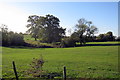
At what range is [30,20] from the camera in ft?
286

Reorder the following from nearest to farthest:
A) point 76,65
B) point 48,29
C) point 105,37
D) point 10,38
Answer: point 76,65
point 10,38
point 48,29
point 105,37

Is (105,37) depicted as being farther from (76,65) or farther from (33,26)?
(76,65)

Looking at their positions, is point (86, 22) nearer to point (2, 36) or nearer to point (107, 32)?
point (107, 32)

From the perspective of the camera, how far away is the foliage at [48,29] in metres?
76.4

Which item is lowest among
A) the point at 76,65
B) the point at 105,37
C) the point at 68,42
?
the point at 76,65

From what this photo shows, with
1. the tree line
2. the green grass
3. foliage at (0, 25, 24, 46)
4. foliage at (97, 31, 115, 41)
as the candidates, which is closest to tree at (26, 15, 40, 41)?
the tree line

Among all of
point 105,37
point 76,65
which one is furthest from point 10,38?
point 105,37

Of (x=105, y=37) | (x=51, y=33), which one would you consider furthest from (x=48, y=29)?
(x=105, y=37)

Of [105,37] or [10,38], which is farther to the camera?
[105,37]

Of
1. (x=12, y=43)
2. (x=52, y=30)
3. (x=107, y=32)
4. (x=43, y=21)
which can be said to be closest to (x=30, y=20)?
(x=43, y=21)

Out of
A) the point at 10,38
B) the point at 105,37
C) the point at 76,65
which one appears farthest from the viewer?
the point at 105,37

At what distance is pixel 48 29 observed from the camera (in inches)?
3049

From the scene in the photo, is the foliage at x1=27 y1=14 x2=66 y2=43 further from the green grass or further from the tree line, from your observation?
the green grass

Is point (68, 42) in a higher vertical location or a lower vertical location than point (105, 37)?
lower
